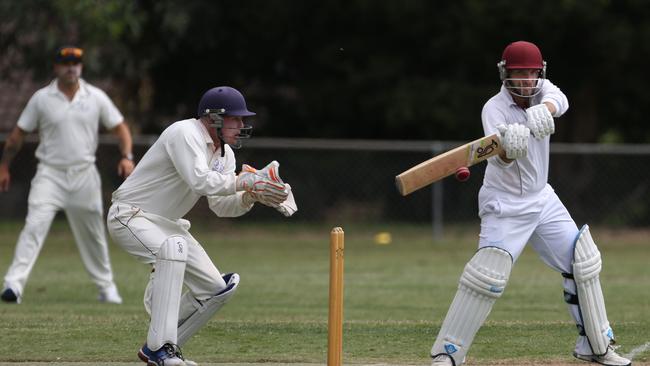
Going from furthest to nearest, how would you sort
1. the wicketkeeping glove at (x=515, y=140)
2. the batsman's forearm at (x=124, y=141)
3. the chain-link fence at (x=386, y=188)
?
the chain-link fence at (x=386, y=188) → the batsman's forearm at (x=124, y=141) → the wicketkeeping glove at (x=515, y=140)

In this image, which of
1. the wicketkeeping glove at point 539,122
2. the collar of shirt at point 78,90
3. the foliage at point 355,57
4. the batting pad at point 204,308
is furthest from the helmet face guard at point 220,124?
the foliage at point 355,57

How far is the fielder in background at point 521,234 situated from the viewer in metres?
6.74

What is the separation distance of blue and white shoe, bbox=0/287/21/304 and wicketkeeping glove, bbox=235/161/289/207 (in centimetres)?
467

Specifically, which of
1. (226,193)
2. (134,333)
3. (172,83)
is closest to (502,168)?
(226,193)

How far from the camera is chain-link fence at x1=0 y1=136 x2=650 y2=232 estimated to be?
61.9 feet

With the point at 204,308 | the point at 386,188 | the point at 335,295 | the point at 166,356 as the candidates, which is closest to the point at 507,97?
the point at 335,295

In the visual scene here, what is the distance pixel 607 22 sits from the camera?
64.2ft

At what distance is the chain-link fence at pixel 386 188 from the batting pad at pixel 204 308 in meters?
11.5

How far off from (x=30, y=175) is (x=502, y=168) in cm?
1408

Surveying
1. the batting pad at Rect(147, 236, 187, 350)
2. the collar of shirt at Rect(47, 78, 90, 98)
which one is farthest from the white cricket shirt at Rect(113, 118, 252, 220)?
the collar of shirt at Rect(47, 78, 90, 98)

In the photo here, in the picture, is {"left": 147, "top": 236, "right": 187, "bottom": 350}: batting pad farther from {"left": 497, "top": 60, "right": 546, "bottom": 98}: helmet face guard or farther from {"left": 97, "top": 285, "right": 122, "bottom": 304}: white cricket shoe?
{"left": 97, "top": 285, "right": 122, "bottom": 304}: white cricket shoe

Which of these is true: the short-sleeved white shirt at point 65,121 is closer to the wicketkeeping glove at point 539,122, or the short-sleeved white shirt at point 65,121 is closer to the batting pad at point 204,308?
the batting pad at point 204,308

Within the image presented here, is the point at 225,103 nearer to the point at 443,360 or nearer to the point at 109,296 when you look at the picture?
the point at 443,360

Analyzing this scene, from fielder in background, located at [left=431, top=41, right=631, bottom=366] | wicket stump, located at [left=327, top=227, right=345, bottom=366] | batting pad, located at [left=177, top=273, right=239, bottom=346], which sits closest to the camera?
wicket stump, located at [left=327, top=227, right=345, bottom=366]
